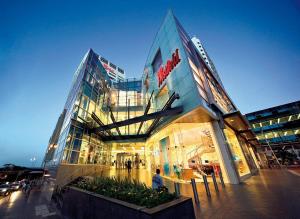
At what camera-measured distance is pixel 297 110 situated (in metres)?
36.0

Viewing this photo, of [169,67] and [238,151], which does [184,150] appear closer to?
[238,151]

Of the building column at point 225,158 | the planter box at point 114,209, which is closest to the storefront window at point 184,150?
the building column at point 225,158

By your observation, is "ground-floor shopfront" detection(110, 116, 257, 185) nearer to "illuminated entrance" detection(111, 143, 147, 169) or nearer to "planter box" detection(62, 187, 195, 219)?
"illuminated entrance" detection(111, 143, 147, 169)

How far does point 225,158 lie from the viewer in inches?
389

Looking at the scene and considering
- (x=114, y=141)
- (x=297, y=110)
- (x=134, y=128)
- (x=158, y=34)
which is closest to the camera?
(x=158, y=34)

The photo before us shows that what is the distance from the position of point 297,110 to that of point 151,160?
47106 mm

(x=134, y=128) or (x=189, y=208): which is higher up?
(x=134, y=128)

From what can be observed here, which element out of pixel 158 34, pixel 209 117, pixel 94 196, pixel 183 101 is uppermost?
pixel 158 34

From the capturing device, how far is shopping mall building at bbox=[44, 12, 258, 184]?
35.0 feet

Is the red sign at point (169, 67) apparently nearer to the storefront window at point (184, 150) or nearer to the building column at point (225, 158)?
the storefront window at point (184, 150)

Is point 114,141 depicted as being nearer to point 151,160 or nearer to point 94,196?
point 151,160

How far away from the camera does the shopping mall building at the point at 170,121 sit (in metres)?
10.7

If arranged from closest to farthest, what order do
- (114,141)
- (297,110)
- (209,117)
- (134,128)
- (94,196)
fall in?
(94,196)
(209,117)
(114,141)
(134,128)
(297,110)

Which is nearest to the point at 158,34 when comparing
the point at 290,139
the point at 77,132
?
the point at 77,132
